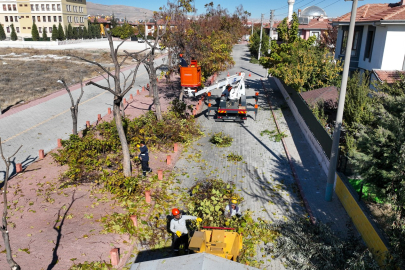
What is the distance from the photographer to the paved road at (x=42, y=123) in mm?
15102

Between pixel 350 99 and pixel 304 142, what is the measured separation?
121 inches

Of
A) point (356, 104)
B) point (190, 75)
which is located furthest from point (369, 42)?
point (190, 75)

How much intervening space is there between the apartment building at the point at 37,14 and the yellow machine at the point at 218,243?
80096 mm

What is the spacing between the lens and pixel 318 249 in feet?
25.6

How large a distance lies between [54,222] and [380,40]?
20444 mm

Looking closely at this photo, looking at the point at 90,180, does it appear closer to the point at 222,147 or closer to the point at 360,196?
the point at 222,147

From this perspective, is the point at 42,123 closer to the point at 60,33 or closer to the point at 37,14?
the point at 60,33

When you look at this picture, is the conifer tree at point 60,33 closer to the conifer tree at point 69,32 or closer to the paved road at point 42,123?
the conifer tree at point 69,32

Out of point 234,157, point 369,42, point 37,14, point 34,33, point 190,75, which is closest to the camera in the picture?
point 234,157

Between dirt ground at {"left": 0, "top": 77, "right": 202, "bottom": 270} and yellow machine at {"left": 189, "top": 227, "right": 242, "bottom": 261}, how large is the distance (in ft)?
7.26

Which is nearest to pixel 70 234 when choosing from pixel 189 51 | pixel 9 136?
pixel 9 136

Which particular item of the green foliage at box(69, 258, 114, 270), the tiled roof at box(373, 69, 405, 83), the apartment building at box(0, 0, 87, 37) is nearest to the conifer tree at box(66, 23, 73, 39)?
the apartment building at box(0, 0, 87, 37)

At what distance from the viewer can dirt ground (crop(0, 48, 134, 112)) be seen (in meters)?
25.4

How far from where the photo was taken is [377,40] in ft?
66.1
